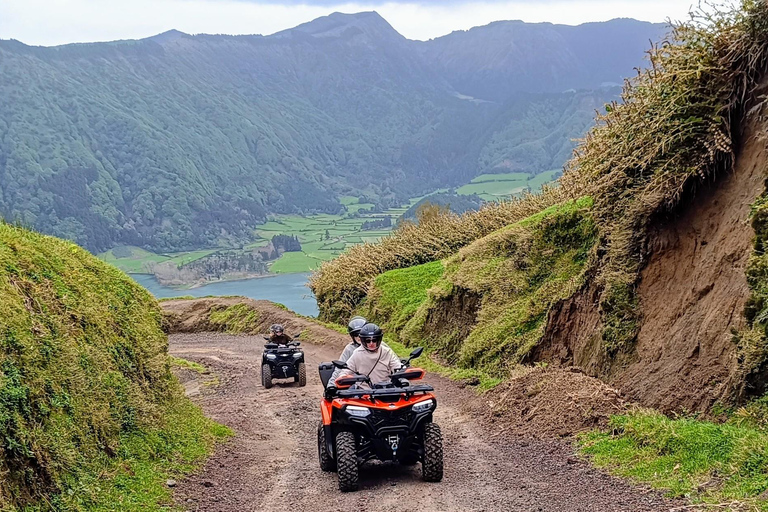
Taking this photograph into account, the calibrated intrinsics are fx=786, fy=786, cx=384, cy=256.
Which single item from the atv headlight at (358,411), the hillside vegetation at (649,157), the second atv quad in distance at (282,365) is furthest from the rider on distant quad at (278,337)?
the atv headlight at (358,411)

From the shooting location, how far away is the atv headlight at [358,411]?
363 inches

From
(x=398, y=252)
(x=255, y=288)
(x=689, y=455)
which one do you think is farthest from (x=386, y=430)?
(x=255, y=288)

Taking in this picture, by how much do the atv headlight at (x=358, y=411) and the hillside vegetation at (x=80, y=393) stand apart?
2.28 meters

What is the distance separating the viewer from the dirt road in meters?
8.45

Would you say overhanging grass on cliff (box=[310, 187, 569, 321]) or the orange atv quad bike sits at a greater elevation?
the orange atv quad bike

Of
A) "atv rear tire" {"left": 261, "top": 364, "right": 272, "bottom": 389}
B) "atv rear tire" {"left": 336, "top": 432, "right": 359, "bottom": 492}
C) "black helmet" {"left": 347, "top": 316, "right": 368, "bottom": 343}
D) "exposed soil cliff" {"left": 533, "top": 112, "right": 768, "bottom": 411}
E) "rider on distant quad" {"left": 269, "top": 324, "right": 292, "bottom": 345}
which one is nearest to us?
"atv rear tire" {"left": 336, "top": 432, "right": 359, "bottom": 492}

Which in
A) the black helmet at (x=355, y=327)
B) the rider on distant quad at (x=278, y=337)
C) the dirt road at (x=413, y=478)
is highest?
the black helmet at (x=355, y=327)

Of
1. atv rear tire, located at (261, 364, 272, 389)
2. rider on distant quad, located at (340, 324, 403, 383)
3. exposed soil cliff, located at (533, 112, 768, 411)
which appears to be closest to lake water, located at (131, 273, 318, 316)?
atv rear tire, located at (261, 364, 272, 389)

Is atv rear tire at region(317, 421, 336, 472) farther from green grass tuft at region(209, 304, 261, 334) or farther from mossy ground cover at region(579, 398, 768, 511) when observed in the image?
green grass tuft at region(209, 304, 261, 334)

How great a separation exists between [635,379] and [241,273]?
354 feet

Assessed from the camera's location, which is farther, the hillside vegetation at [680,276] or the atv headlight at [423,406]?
the atv headlight at [423,406]

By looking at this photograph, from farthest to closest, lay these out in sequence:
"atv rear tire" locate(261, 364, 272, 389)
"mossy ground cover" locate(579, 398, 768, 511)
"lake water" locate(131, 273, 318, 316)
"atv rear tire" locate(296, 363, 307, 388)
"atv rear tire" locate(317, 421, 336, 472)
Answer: "lake water" locate(131, 273, 318, 316), "atv rear tire" locate(296, 363, 307, 388), "atv rear tire" locate(261, 364, 272, 389), "atv rear tire" locate(317, 421, 336, 472), "mossy ground cover" locate(579, 398, 768, 511)

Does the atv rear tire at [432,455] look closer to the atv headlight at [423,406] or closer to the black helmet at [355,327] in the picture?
the atv headlight at [423,406]

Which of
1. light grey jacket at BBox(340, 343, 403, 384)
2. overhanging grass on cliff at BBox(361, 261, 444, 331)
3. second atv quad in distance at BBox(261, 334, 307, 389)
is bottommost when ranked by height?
overhanging grass on cliff at BBox(361, 261, 444, 331)
